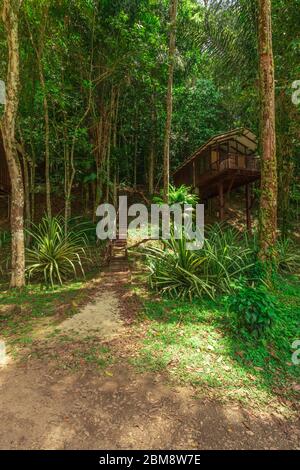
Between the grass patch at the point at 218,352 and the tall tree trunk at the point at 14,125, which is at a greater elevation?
the tall tree trunk at the point at 14,125

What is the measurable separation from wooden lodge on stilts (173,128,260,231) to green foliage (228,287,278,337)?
8.84 metres

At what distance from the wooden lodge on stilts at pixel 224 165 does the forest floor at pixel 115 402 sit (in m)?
9.66

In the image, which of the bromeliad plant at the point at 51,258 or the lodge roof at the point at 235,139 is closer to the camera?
the bromeliad plant at the point at 51,258

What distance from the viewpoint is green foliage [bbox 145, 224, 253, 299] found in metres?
5.30

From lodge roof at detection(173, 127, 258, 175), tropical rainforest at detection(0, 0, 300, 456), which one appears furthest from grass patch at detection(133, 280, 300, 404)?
lodge roof at detection(173, 127, 258, 175)

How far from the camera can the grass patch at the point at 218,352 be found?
2.99 meters

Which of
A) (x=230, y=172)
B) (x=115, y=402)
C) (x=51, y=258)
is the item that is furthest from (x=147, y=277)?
(x=230, y=172)

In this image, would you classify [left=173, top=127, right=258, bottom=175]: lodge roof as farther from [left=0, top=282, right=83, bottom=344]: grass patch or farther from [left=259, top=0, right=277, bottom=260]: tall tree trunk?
[left=0, top=282, right=83, bottom=344]: grass patch

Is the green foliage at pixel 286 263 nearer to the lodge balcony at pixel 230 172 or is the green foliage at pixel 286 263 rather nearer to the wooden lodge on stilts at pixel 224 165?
the wooden lodge on stilts at pixel 224 165

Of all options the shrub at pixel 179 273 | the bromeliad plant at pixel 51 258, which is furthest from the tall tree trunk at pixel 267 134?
the bromeliad plant at pixel 51 258

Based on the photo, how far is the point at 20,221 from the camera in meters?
5.65

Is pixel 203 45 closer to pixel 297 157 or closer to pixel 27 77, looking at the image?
pixel 297 157
